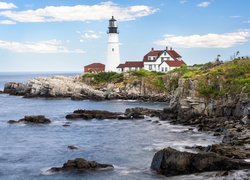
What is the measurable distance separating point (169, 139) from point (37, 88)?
59221 millimetres

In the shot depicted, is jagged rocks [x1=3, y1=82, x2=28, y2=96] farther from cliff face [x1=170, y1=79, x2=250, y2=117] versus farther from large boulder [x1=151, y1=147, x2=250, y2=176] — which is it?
Answer: large boulder [x1=151, y1=147, x2=250, y2=176]

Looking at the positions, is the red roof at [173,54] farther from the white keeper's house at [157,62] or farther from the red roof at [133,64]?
the red roof at [133,64]

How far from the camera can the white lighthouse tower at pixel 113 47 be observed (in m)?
105

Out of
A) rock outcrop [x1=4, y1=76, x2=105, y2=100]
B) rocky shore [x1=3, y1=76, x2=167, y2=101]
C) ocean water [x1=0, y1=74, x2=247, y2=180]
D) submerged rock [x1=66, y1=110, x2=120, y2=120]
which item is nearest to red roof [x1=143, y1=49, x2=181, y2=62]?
rocky shore [x1=3, y1=76, x2=167, y2=101]

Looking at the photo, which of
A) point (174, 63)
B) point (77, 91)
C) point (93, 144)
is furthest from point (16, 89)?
point (93, 144)

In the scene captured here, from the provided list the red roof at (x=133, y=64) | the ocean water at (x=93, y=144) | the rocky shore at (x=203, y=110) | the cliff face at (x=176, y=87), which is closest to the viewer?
the rocky shore at (x=203, y=110)

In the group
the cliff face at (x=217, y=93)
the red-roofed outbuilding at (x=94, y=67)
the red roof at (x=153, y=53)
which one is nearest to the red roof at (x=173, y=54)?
the red roof at (x=153, y=53)

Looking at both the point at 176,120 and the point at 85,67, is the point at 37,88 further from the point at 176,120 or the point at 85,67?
the point at 176,120

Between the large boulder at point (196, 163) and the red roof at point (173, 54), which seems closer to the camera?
the large boulder at point (196, 163)

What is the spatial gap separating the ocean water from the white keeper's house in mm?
50664

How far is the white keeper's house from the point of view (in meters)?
107

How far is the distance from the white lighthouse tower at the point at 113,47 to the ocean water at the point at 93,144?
158 feet

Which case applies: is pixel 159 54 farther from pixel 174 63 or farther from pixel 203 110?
pixel 203 110

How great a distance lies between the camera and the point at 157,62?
10962 centimetres
